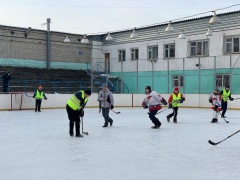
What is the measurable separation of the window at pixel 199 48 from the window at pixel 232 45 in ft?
5.14

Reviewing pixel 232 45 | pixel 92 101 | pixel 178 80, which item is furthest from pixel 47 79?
pixel 232 45

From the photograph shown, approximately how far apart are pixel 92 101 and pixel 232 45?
9.73 metres

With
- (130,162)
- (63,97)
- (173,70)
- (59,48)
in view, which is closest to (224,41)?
(173,70)

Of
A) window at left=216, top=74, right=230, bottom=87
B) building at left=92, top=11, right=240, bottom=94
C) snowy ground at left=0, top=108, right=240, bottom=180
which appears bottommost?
snowy ground at left=0, top=108, right=240, bottom=180

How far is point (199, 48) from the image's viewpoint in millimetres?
25062

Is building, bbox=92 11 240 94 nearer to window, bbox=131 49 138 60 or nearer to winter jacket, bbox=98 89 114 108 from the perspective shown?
window, bbox=131 49 138 60

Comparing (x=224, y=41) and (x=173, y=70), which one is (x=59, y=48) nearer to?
(x=173, y=70)

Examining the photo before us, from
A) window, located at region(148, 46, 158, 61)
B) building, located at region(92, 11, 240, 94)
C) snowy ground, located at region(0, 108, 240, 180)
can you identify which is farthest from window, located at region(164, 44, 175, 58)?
snowy ground, located at region(0, 108, 240, 180)

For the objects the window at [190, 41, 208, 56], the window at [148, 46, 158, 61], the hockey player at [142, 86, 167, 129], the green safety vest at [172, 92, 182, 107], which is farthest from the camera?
the window at [148, 46, 158, 61]

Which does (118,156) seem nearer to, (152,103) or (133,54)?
(152,103)

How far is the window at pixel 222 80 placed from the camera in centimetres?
2272

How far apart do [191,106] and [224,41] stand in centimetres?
470

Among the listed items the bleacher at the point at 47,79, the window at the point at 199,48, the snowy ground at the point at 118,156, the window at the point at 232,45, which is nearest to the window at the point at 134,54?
the bleacher at the point at 47,79

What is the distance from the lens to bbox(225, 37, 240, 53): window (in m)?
23.1
